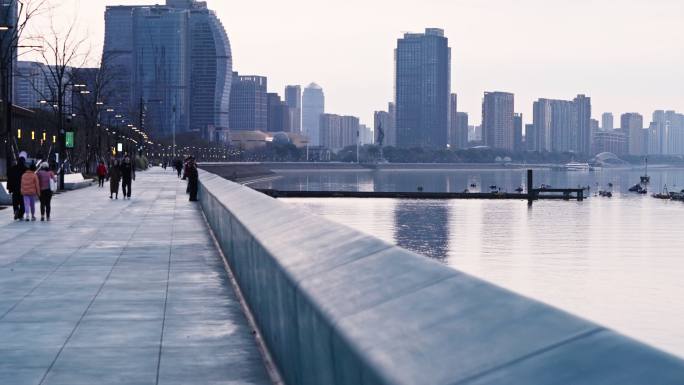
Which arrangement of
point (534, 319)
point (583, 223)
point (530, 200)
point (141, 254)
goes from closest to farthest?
1. point (534, 319)
2. point (141, 254)
3. point (583, 223)
4. point (530, 200)

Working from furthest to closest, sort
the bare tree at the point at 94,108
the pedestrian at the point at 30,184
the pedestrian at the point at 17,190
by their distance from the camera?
the bare tree at the point at 94,108 < the pedestrian at the point at 17,190 < the pedestrian at the point at 30,184

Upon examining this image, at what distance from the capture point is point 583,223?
125312 millimetres

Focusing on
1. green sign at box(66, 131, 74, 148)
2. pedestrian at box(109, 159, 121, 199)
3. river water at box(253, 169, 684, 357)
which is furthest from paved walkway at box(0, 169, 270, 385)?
green sign at box(66, 131, 74, 148)

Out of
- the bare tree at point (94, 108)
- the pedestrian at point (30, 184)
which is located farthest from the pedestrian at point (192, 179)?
the bare tree at point (94, 108)

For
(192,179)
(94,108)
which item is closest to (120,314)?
(192,179)

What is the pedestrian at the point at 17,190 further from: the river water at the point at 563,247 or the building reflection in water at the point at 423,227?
the building reflection in water at the point at 423,227

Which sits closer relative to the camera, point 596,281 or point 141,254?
point 141,254

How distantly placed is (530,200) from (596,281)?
92.4m

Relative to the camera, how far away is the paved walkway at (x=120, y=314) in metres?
9.08

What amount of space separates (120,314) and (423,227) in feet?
331

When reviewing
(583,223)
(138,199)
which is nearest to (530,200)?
(583,223)

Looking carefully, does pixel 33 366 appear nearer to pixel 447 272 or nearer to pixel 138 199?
pixel 447 272

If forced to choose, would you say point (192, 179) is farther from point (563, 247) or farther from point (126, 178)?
point (563, 247)

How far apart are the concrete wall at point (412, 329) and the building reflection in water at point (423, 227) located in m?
75.8
